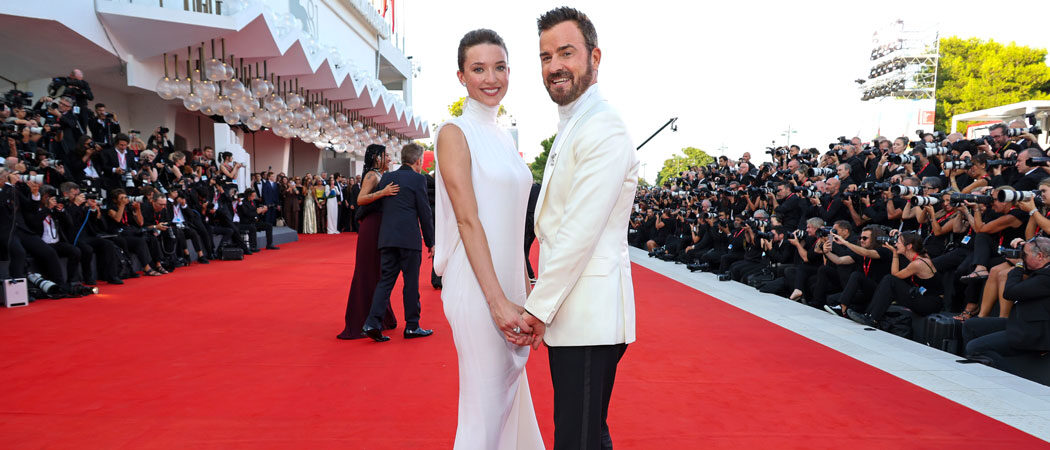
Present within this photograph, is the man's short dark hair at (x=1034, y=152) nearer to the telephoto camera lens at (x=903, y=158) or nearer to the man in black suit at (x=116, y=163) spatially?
the telephoto camera lens at (x=903, y=158)

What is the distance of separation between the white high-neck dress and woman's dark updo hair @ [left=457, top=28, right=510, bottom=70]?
15 centimetres

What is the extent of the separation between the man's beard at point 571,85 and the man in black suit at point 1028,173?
5.80m

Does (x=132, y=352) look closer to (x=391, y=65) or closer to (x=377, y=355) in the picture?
(x=377, y=355)

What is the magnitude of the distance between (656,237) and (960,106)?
131 feet

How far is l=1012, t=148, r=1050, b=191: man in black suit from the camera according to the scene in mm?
5512

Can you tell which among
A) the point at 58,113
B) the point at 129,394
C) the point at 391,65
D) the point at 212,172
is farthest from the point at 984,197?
the point at 391,65

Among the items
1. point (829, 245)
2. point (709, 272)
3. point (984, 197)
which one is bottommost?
point (709, 272)

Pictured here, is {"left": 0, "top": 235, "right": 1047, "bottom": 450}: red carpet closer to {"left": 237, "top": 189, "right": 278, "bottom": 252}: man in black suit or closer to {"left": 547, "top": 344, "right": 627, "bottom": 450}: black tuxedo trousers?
{"left": 547, "top": 344, "right": 627, "bottom": 450}: black tuxedo trousers

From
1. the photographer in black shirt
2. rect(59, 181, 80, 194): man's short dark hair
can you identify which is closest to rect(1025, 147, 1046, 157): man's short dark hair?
the photographer in black shirt

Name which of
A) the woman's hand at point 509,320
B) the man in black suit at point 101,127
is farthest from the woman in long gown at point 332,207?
the woman's hand at point 509,320

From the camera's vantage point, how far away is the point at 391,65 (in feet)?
120

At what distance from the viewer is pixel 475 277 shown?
1.83 metres

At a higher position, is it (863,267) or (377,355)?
(863,267)

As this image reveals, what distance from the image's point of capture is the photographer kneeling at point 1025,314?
4430 mm
